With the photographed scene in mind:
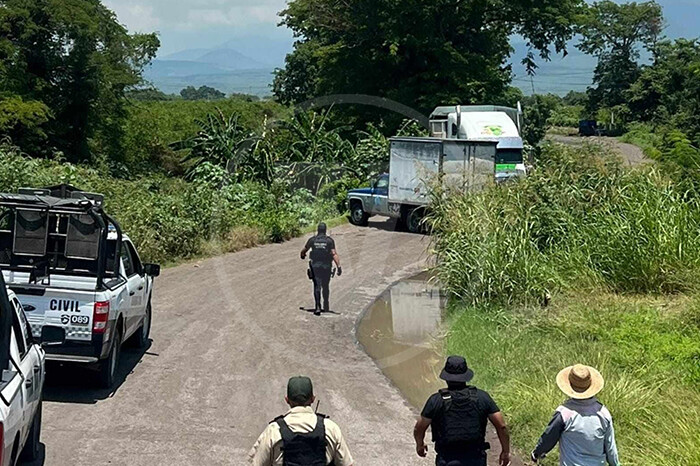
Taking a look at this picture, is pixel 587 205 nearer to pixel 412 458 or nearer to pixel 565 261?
pixel 565 261

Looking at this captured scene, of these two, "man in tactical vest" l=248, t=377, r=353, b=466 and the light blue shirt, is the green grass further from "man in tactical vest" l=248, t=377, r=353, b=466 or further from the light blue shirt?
"man in tactical vest" l=248, t=377, r=353, b=466

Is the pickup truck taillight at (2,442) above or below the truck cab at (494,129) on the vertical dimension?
below

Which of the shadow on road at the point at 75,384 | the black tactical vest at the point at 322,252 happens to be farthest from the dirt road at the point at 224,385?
the black tactical vest at the point at 322,252

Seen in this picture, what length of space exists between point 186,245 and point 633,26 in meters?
76.9

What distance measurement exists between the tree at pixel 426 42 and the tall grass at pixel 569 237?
973 inches

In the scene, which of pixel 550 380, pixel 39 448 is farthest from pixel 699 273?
pixel 39 448

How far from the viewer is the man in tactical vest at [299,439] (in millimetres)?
5664

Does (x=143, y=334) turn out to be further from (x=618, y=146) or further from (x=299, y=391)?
(x=618, y=146)

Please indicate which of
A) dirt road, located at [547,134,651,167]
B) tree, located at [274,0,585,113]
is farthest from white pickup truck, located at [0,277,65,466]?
tree, located at [274,0,585,113]

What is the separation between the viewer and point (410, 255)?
25203 mm

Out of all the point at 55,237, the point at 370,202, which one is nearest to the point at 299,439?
the point at 55,237

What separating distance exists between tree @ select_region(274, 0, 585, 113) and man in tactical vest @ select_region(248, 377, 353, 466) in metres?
38.3

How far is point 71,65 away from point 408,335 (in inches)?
1166

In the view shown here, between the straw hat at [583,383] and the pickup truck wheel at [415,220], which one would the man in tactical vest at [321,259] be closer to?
the straw hat at [583,383]
